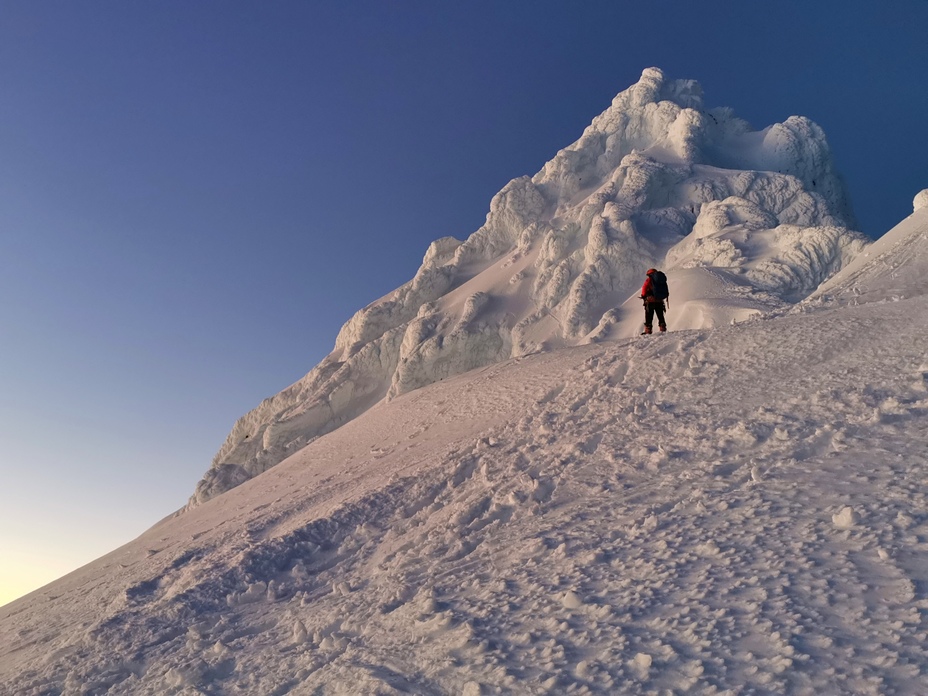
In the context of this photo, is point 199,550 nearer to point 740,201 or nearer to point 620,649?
point 620,649

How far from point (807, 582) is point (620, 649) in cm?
158

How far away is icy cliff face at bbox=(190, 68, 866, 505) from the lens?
25109 millimetres

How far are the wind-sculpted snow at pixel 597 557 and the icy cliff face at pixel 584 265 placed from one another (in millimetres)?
9658

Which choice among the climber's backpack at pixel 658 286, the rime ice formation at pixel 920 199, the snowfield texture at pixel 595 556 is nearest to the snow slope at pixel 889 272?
the snowfield texture at pixel 595 556

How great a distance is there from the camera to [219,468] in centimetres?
2938

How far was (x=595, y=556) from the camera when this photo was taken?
6.56 meters

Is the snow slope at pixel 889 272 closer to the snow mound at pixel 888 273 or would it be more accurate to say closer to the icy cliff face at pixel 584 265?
the snow mound at pixel 888 273

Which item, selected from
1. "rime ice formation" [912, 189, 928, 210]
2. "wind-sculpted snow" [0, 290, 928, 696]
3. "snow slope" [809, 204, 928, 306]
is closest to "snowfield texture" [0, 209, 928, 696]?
"wind-sculpted snow" [0, 290, 928, 696]

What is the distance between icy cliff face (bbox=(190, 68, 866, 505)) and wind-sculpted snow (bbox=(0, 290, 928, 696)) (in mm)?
9658

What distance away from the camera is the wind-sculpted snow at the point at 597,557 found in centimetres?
498

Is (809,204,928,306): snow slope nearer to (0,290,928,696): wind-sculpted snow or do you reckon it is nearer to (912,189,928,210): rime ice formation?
(0,290,928,696): wind-sculpted snow

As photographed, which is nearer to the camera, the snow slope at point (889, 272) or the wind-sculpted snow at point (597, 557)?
the wind-sculpted snow at point (597, 557)

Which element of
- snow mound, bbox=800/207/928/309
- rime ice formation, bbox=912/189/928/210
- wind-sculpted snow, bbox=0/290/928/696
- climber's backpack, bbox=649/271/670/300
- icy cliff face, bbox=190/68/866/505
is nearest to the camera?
wind-sculpted snow, bbox=0/290/928/696

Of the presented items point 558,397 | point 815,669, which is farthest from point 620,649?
point 558,397
